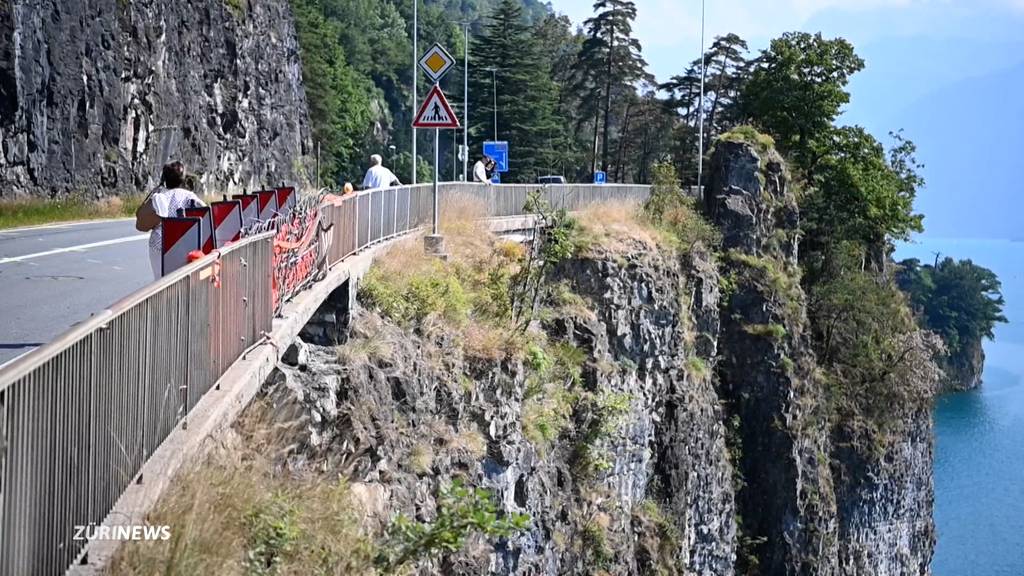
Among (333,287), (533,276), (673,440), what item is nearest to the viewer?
(333,287)

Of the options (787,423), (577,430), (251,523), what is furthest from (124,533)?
(787,423)

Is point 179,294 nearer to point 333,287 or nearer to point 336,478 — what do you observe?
point 336,478

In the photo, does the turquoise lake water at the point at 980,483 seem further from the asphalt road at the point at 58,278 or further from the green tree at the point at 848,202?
the asphalt road at the point at 58,278

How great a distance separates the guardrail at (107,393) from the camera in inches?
149

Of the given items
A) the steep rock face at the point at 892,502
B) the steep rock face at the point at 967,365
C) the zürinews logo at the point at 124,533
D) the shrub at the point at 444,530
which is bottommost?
the steep rock face at the point at 967,365

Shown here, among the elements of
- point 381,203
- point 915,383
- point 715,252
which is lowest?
point 915,383

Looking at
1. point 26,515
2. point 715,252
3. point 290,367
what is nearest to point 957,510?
point 715,252

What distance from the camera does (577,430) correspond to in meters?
Result: 17.7

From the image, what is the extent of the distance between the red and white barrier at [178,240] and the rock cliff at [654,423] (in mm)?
1300

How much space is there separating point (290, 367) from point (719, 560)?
19079 millimetres

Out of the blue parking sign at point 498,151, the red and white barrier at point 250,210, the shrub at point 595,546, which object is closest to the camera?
the red and white barrier at point 250,210

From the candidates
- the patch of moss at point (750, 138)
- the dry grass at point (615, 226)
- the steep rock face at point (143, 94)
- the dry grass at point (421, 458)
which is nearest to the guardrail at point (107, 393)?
the dry grass at point (421, 458)

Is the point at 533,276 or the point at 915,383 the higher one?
the point at 533,276

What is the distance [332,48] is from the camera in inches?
3844
